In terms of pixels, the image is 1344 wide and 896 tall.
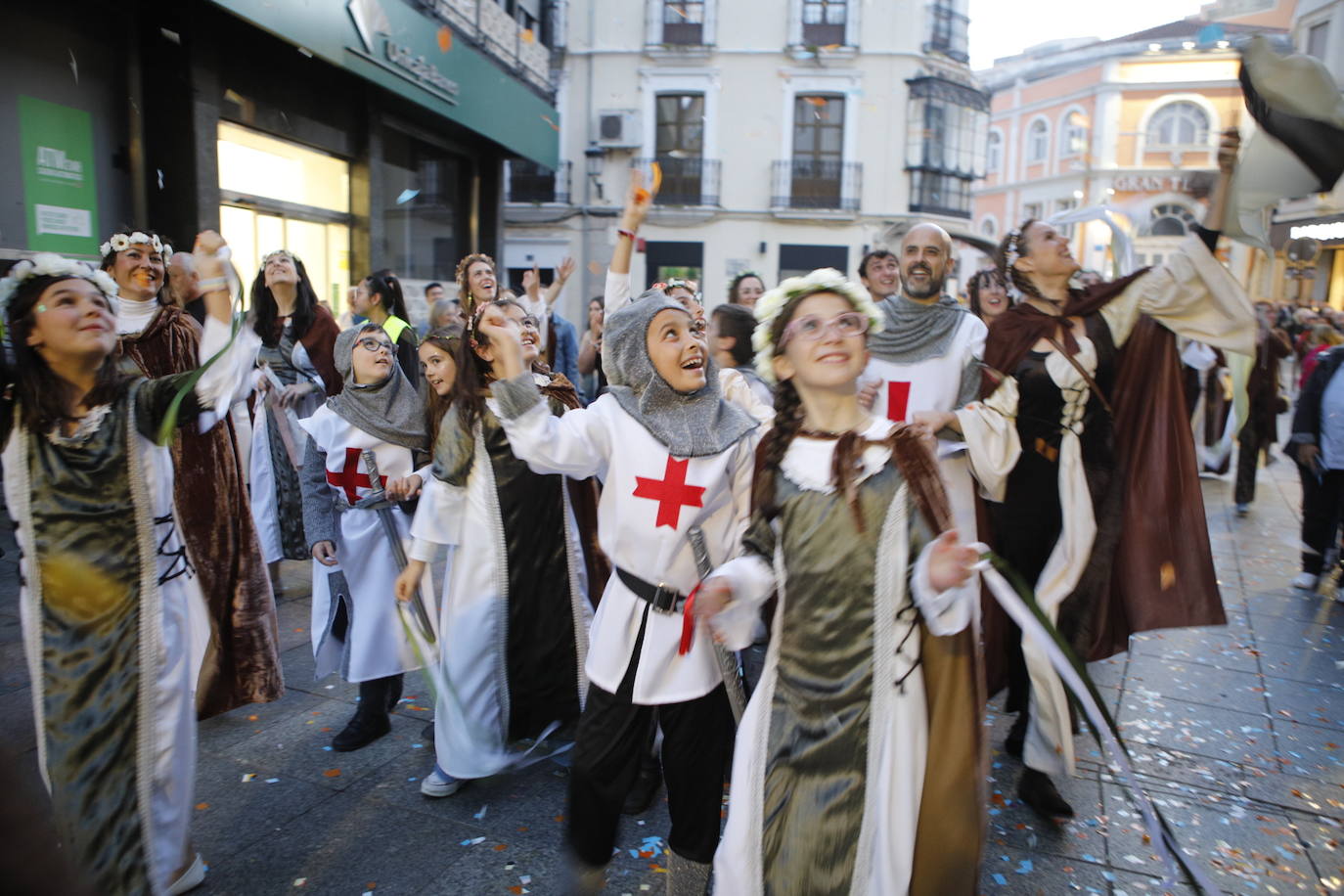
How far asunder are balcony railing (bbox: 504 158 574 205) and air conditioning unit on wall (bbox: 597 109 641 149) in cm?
126

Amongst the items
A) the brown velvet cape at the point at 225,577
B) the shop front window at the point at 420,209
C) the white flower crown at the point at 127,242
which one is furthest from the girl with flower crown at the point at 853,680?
the shop front window at the point at 420,209

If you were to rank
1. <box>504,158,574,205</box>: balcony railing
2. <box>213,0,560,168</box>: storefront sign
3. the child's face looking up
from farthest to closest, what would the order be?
<box>504,158,574,205</box>: balcony railing
<box>213,0,560,168</box>: storefront sign
the child's face looking up

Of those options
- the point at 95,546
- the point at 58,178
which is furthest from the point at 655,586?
the point at 58,178

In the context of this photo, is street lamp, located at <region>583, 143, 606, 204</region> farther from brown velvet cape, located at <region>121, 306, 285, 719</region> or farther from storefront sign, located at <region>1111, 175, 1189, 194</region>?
storefront sign, located at <region>1111, 175, 1189, 194</region>

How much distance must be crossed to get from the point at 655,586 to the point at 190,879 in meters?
1.72

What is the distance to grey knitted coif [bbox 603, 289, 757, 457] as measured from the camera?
253cm

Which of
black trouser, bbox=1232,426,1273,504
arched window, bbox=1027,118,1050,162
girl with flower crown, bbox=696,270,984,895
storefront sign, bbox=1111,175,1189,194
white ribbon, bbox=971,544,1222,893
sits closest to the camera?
white ribbon, bbox=971,544,1222,893

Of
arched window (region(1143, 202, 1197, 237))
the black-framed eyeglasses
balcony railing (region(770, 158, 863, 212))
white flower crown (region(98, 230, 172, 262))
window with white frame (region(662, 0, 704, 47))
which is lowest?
the black-framed eyeglasses

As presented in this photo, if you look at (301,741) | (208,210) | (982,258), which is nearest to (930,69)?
(982,258)

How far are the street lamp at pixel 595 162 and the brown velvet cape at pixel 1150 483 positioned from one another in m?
22.2

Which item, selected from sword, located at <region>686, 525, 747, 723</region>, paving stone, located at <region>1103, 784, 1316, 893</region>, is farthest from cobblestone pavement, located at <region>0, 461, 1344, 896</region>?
sword, located at <region>686, 525, 747, 723</region>

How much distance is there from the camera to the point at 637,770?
8.31 feet

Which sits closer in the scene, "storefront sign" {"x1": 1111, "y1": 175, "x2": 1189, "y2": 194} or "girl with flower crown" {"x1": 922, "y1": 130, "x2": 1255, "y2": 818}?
"girl with flower crown" {"x1": 922, "y1": 130, "x2": 1255, "y2": 818}

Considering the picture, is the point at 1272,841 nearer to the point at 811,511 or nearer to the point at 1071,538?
the point at 1071,538
